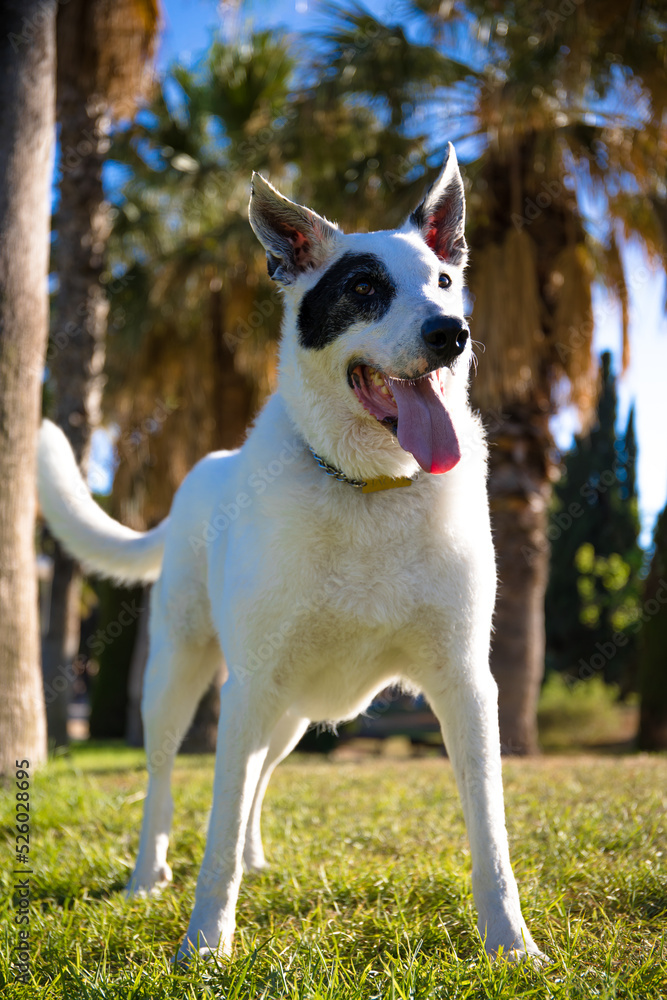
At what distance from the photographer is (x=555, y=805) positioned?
12.7 ft

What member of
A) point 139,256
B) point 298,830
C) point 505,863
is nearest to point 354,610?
point 505,863

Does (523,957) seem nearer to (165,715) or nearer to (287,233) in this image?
(165,715)

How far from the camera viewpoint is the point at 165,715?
3.23 meters

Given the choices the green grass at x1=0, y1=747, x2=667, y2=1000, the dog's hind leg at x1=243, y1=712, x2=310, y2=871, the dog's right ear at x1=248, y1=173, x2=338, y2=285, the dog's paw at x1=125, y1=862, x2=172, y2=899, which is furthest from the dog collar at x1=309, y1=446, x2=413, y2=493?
the dog's paw at x1=125, y1=862, x2=172, y2=899

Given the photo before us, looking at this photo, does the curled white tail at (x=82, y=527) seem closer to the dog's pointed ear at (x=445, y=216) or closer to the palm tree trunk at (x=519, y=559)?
the dog's pointed ear at (x=445, y=216)

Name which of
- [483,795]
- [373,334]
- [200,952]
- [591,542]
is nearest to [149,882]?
[200,952]

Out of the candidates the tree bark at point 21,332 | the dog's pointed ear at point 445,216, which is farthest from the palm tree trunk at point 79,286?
the dog's pointed ear at point 445,216

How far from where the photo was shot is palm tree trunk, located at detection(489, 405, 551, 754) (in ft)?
27.9

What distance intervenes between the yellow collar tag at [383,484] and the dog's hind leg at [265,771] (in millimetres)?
1123

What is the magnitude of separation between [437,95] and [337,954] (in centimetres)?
877

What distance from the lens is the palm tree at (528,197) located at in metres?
7.75

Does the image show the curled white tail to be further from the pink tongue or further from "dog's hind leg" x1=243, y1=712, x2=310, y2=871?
the pink tongue

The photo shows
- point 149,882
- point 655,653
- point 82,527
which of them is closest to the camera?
point 149,882

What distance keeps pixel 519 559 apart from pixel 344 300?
672cm
